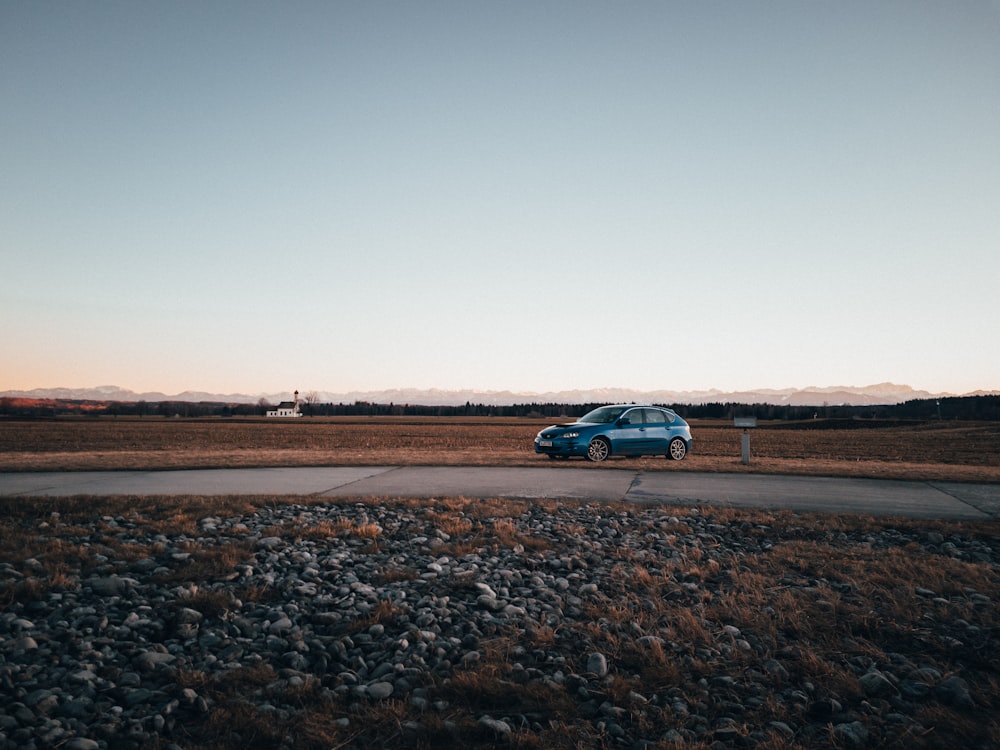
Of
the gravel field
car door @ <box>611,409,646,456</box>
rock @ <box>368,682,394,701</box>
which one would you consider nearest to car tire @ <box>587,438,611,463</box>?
car door @ <box>611,409,646,456</box>

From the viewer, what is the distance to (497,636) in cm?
492

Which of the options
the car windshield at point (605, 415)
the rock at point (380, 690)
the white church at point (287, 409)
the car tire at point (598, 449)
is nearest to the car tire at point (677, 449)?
the car windshield at point (605, 415)

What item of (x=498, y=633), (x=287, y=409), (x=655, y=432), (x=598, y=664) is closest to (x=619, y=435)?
(x=655, y=432)

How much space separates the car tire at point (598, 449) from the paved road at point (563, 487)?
7.21ft

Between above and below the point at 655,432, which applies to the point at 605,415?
above

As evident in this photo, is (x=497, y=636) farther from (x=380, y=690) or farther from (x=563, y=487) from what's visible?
(x=563, y=487)

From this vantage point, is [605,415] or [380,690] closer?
[380,690]

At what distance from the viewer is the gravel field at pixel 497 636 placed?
3.60 m

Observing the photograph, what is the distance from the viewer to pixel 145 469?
15.1 m

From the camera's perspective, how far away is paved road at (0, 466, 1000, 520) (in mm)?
10367

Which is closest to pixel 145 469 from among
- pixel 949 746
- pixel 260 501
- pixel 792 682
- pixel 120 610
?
pixel 260 501

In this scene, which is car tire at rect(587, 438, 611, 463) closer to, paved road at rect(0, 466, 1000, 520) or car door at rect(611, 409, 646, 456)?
car door at rect(611, 409, 646, 456)

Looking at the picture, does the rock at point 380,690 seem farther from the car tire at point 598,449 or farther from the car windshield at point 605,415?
the car windshield at point 605,415

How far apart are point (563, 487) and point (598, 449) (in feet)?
18.5
